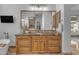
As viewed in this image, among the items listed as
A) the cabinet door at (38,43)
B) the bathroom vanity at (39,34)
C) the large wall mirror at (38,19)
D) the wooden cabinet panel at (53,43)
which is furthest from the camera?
the cabinet door at (38,43)

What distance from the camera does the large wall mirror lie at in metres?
3.42

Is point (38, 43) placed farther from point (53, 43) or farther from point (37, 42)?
point (53, 43)

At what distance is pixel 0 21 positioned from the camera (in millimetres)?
3150

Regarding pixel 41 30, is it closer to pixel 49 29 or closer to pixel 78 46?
pixel 49 29

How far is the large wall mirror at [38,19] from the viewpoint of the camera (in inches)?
135

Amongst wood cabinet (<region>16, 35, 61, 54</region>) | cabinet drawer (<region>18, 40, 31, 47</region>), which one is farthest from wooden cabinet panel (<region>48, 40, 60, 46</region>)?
cabinet drawer (<region>18, 40, 31, 47</region>)

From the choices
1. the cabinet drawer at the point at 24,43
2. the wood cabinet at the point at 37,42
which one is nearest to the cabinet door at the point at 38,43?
the wood cabinet at the point at 37,42

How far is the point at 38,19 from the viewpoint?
11.4 ft

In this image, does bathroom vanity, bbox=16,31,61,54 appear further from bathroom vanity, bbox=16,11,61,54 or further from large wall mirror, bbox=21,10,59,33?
large wall mirror, bbox=21,10,59,33

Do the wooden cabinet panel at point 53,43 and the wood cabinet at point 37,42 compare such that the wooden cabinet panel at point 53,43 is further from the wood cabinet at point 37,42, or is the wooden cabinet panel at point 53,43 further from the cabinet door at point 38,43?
the cabinet door at point 38,43

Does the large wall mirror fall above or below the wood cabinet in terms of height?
above

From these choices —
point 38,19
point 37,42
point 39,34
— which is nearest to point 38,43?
point 37,42
